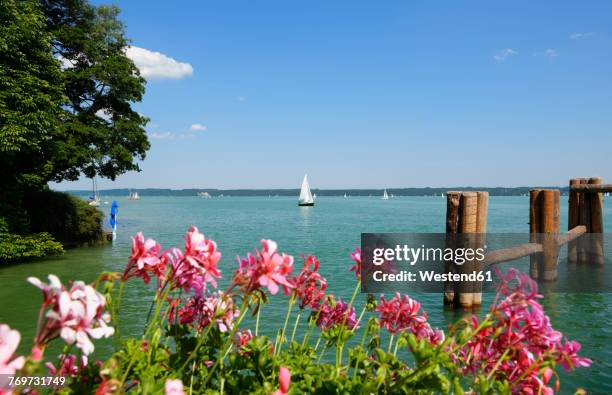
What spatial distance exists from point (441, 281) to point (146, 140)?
1886cm

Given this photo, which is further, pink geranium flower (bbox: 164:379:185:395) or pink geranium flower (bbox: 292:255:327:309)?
pink geranium flower (bbox: 292:255:327:309)

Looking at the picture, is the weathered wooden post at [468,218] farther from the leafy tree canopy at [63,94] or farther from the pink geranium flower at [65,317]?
the leafy tree canopy at [63,94]

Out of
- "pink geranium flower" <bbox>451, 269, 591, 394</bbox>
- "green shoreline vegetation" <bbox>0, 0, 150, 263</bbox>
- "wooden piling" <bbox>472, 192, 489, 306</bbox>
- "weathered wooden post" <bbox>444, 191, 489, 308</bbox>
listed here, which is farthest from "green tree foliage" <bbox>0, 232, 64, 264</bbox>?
"pink geranium flower" <bbox>451, 269, 591, 394</bbox>

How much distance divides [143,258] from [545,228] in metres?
12.9

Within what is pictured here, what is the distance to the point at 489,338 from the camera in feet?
6.67

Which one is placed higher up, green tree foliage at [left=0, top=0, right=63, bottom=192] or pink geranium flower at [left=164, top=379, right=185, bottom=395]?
green tree foliage at [left=0, top=0, right=63, bottom=192]

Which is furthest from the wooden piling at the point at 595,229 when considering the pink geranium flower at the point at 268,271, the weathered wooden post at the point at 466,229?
the pink geranium flower at the point at 268,271

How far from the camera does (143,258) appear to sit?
187 centimetres

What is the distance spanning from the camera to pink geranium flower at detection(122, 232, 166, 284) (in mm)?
1853

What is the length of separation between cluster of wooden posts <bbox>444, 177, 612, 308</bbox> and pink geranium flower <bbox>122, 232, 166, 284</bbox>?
8157mm

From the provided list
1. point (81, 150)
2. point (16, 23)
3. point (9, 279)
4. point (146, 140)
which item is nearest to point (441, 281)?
point (9, 279)

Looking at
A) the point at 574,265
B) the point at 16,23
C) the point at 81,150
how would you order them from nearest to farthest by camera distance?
1. the point at 16,23
2. the point at 574,265
3. the point at 81,150

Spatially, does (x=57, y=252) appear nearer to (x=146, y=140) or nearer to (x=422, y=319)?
(x=146, y=140)

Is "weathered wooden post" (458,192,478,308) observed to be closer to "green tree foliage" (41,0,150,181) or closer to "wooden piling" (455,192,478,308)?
"wooden piling" (455,192,478,308)
